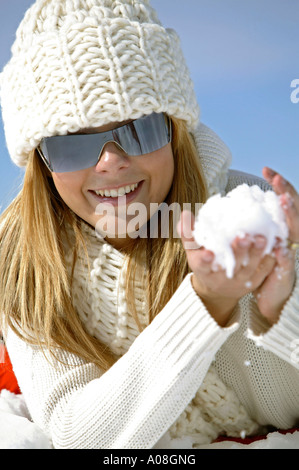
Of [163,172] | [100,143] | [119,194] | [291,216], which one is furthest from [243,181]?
[291,216]

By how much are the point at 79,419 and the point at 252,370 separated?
0.71 metres

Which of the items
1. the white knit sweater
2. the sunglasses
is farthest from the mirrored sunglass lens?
the white knit sweater

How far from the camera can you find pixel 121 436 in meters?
1.97

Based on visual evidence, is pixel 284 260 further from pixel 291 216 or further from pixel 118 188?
pixel 118 188

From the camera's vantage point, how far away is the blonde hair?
7.57ft

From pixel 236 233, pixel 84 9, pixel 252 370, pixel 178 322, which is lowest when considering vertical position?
pixel 252 370

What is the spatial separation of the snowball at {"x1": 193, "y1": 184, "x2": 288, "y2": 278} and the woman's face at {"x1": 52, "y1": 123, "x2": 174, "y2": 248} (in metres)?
0.58

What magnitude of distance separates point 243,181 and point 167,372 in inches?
41.9

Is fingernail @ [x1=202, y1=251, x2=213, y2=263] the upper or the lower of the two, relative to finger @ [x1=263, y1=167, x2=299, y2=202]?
lower

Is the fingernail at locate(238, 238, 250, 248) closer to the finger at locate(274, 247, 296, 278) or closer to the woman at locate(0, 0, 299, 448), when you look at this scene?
the finger at locate(274, 247, 296, 278)

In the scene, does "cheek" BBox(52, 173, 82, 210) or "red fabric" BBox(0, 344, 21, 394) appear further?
"red fabric" BBox(0, 344, 21, 394)

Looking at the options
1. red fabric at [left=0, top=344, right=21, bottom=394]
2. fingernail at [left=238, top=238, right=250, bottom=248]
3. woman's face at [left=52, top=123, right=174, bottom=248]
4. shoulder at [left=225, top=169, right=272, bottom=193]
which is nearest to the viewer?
fingernail at [left=238, top=238, right=250, bottom=248]

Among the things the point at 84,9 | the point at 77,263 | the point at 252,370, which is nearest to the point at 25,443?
the point at 77,263

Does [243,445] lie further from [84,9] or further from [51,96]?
[84,9]
